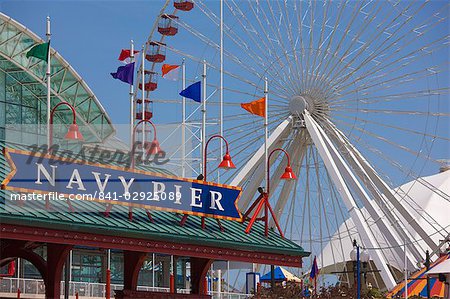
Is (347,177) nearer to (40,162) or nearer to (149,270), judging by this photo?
Result: (149,270)

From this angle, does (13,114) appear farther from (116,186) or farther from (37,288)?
(116,186)

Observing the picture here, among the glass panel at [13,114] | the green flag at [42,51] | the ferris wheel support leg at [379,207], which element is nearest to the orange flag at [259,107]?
the green flag at [42,51]

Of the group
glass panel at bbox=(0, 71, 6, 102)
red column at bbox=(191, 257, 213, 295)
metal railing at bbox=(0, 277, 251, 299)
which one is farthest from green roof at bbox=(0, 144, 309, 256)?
glass panel at bbox=(0, 71, 6, 102)

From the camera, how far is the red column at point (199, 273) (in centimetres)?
3375

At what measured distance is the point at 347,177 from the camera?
58.8m

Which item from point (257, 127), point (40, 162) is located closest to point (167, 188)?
point (40, 162)

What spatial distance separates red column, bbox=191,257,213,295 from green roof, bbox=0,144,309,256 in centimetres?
139

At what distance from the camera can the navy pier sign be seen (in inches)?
1069

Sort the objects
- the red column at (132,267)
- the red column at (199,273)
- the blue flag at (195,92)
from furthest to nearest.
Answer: the blue flag at (195,92) → the red column at (199,273) → the red column at (132,267)

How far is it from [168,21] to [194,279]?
2658 centimetres

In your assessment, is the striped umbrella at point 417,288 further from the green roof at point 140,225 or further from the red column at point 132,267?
the red column at point 132,267

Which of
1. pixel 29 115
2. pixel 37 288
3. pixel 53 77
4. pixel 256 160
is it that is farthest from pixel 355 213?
pixel 37 288

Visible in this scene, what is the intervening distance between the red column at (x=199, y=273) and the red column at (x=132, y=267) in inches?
122

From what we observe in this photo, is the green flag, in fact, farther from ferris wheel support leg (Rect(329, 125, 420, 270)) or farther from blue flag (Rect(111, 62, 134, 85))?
ferris wheel support leg (Rect(329, 125, 420, 270))
